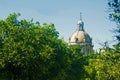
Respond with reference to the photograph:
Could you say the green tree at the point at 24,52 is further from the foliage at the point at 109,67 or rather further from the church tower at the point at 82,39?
the church tower at the point at 82,39

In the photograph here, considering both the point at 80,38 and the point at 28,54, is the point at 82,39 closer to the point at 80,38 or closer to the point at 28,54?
the point at 80,38

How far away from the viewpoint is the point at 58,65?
181ft

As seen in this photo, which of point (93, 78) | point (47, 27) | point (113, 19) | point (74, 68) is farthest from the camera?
point (93, 78)

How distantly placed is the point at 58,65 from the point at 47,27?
21.0 ft

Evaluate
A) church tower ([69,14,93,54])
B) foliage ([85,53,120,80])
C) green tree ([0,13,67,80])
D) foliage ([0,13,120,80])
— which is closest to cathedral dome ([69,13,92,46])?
church tower ([69,14,93,54])

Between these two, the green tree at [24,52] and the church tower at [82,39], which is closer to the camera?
the green tree at [24,52]

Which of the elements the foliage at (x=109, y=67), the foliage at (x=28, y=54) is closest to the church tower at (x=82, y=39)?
the foliage at (x=109, y=67)

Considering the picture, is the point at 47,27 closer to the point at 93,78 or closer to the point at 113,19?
the point at 93,78

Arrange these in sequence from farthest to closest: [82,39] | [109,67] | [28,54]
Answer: [82,39]
[28,54]
[109,67]

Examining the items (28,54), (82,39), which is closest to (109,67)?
(28,54)

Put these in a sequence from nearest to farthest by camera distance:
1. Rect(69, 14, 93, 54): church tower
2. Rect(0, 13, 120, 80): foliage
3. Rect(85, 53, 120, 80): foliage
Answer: Rect(85, 53, 120, 80): foliage → Rect(0, 13, 120, 80): foliage → Rect(69, 14, 93, 54): church tower

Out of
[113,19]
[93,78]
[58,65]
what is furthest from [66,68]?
[113,19]

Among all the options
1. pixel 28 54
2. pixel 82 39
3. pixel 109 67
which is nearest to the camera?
pixel 109 67

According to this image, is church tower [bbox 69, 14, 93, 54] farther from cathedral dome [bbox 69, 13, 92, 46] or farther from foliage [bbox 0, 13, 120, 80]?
foliage [bbox 0, 13, 120, 80]
